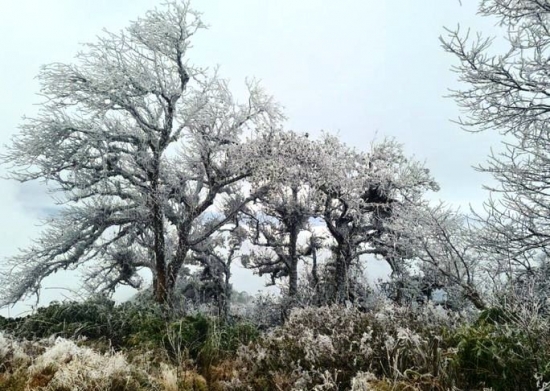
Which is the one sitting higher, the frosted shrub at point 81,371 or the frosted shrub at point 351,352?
the frosted shrub at point 351,352

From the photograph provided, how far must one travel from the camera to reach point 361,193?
834 inches

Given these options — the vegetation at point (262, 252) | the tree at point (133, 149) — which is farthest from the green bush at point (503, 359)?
the tree at point (133, 149)

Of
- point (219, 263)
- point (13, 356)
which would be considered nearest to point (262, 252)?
point (219, 263)

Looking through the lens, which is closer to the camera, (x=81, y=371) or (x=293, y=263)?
(x=81, y=371)

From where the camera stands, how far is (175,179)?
1903 centimetres

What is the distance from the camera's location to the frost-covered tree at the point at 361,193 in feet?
66.0

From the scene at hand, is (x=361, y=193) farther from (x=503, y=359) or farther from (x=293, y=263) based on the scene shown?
(x=503, y=359)

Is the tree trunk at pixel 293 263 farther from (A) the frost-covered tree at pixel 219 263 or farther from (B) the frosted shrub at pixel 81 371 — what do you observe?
(B) the frosted shrub at pixel 81 371

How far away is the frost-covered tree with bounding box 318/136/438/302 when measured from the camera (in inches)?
792

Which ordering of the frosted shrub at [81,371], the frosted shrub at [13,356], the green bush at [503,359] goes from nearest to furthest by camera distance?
the green bush at [503,359] → the frosted shrub at [81,371] → the frosted shrub at [13,356]

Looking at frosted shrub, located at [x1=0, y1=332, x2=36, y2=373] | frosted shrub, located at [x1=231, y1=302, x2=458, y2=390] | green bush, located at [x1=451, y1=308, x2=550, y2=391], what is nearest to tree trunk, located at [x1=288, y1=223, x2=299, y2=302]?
frosted shrub, located at [x1=231, y1=302, x2=458, y2=390]

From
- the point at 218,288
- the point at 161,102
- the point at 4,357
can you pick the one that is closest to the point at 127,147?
the point at 161,102

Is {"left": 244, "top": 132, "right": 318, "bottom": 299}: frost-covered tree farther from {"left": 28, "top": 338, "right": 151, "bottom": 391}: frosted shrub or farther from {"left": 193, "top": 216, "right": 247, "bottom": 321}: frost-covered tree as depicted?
{"left": 28, "top": 338, "right": 151, "bottom": 391}: frosted shrub

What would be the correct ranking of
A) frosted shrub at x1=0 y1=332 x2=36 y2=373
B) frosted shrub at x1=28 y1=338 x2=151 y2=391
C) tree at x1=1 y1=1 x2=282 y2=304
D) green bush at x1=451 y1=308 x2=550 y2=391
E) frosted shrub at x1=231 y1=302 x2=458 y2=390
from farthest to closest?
tree at x1=1 y1=1 x2=282 y2=304, frosted shrub at x1=0 y1=332 x2=36 y2=373, frosted shrub at x1=28 y1=338 x2=151 y2=391, frosted shrub at x1=231 y1=302 x2=458 y2=390, green bush at x1=451 y1=308 x2=550 y2=391
